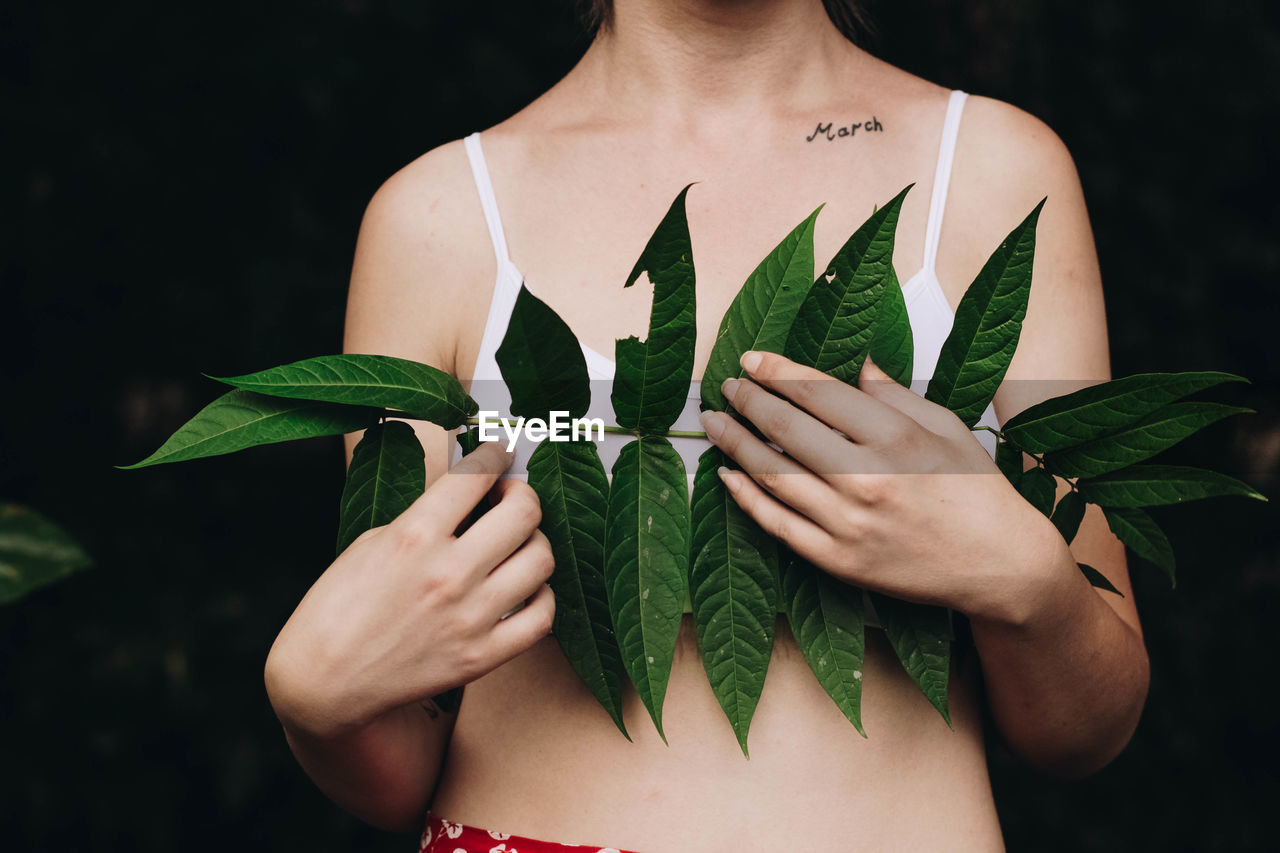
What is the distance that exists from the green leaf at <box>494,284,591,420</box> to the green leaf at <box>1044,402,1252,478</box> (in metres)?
0.35

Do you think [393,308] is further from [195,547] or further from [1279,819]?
[1279,819]

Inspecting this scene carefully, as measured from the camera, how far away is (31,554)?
0.44 m

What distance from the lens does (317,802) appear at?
5.16 feet

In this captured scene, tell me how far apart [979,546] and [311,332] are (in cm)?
106

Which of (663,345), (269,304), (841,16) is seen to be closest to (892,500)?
(663,345)

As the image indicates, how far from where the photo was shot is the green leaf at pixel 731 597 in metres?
0.72

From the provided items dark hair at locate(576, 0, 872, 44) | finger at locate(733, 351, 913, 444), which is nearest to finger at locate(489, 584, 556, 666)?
finger at locate(733, 351, 913, 444)

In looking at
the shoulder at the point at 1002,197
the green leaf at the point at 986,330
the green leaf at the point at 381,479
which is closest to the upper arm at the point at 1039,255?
the shoulder at the point at 1002,197

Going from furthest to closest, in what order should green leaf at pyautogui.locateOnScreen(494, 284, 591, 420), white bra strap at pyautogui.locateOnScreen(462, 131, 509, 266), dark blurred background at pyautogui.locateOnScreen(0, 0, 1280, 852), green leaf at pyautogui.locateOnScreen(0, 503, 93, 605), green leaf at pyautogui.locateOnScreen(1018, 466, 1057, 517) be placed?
dark blurred background at pyautogui.locateOnScreen(0, 0, 1280, 852) < white bra strap at pyautogui.locateOnScreen(462, 131, 509, 266) < green leaf at pyautogui.locateOnScreen(1018, 466, 1057, 517) < green leaf at pyautogui.locateOnScreen(494, 284, 591, 420) < green leaf at pyautogui.locateOnScreen(0, 503, 93, 605)

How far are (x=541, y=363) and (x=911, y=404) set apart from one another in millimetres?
252

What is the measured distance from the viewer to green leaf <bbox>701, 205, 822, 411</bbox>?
2.39 feet

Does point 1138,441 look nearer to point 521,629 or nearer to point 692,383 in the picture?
point 692,383

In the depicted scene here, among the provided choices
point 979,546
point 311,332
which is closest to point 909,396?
point 979,546

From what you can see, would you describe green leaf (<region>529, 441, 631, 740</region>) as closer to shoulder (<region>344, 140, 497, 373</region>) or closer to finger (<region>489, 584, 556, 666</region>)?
finger (<region>489, 584, 556, 666</region>)
